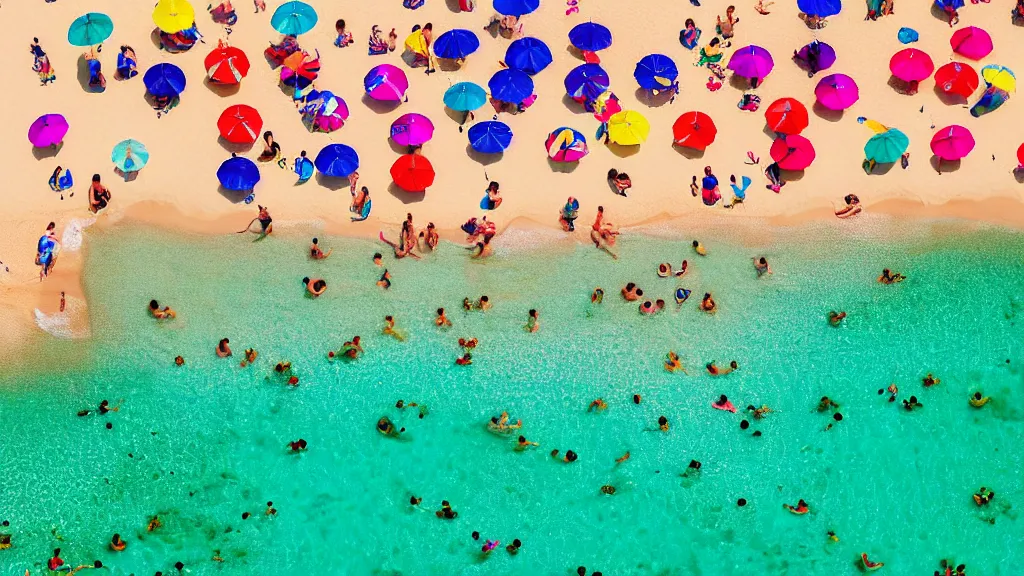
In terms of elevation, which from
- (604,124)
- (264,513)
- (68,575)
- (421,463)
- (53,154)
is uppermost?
(604,124)

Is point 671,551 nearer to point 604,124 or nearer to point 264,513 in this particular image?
point 264,513

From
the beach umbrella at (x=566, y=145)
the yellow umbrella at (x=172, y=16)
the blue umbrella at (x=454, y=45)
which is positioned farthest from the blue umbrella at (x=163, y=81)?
the beach umbrella at (x=566, y=145)

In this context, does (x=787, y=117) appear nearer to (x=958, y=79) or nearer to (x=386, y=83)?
(x=958, y=79)

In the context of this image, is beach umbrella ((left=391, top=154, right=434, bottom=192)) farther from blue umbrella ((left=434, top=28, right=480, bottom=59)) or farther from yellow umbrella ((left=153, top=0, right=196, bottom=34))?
yellow umbrella ((left=153, top=0, right=196, bottom=34))

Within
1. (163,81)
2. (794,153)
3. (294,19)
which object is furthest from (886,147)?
(163,81)

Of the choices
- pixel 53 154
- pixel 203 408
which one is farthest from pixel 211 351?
pixel 53 154

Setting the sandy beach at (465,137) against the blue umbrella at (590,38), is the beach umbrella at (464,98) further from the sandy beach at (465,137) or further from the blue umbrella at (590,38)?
the blue umbrella at (590,38)
